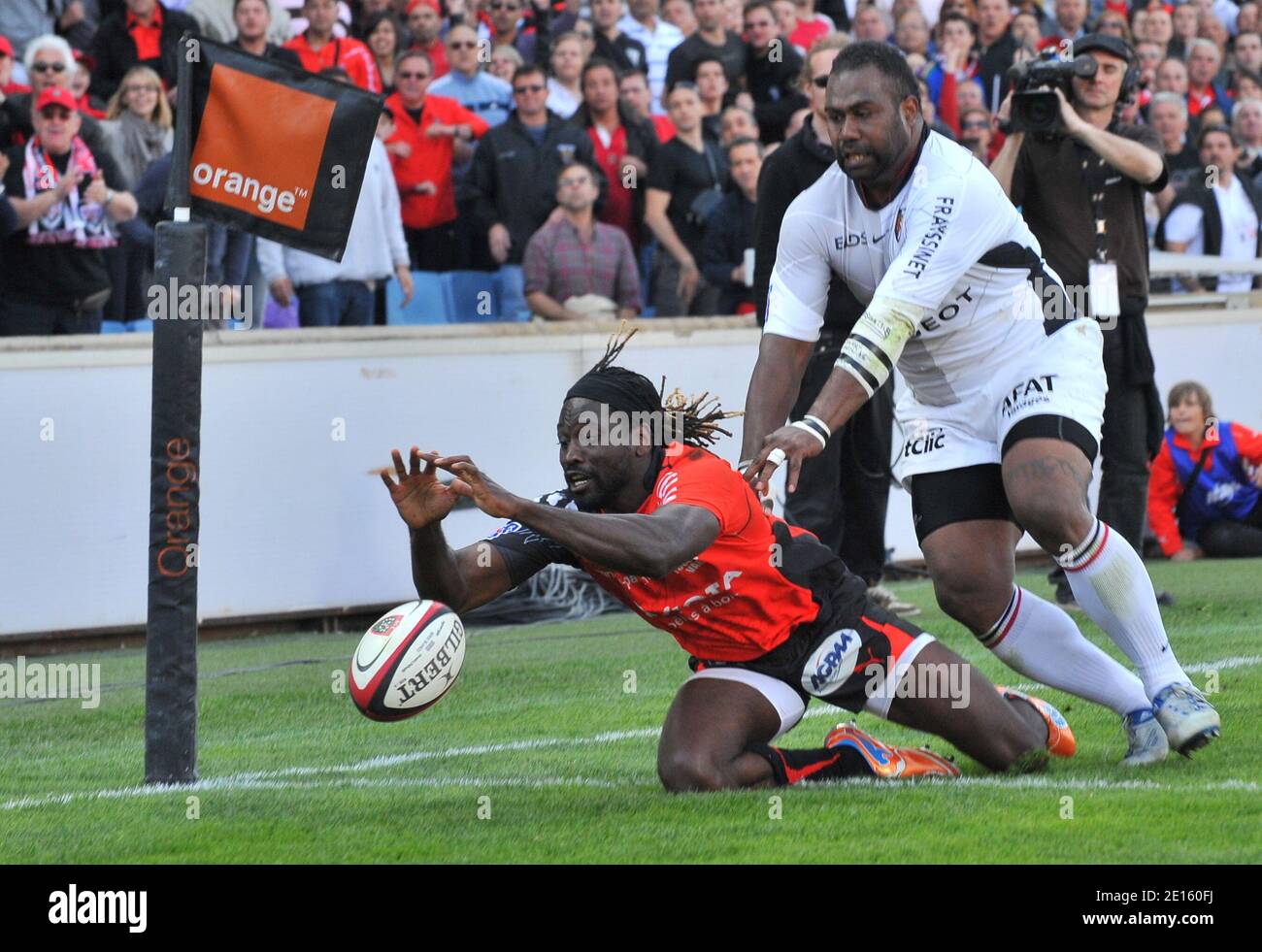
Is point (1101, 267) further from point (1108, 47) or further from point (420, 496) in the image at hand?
point (420, 496)

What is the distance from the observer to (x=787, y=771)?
6188 mm

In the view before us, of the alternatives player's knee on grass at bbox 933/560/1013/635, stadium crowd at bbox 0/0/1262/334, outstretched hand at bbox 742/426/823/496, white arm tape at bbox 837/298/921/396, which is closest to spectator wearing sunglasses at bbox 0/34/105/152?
stadium crowd at bbox 0/0/1262/334

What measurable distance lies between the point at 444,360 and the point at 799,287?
5.15 meters

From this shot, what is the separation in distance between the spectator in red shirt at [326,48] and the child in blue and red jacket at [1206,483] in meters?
5.89

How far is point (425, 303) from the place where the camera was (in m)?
13.3

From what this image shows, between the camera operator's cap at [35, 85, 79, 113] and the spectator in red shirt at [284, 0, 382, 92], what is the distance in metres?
1.75

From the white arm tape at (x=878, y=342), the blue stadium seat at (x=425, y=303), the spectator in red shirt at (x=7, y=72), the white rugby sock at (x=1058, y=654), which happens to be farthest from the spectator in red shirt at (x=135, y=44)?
the white rugby sock at (x=1058, y=654)

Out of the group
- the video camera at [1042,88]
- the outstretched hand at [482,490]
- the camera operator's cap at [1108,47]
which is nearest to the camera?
the outstretched hand at [482,490]

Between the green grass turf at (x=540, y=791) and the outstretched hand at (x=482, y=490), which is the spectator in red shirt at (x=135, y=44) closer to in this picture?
the green grass turf at (x=540, y=791)

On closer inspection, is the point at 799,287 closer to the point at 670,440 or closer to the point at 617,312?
the point at 670,440

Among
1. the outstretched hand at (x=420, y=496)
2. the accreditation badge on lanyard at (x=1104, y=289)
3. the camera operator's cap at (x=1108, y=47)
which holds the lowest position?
the outstretched hand at (x=420, y=496)

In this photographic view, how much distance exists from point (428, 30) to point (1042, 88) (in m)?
6.31

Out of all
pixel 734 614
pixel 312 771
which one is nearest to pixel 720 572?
pixel 734 614

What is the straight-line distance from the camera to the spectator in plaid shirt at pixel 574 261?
12.7 meters
